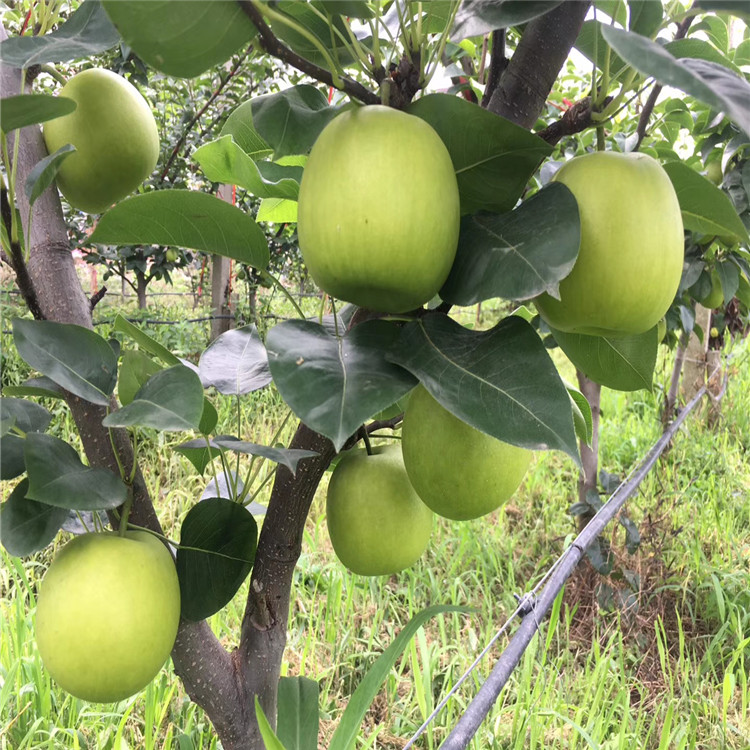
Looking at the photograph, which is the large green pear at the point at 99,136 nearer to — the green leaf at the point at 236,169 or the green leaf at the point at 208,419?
the green leaf at the point at 236,169

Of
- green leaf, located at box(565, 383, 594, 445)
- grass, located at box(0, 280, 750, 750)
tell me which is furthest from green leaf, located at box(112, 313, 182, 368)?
grass, located at box(0, 280, 750, 750)

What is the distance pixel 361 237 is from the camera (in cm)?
34

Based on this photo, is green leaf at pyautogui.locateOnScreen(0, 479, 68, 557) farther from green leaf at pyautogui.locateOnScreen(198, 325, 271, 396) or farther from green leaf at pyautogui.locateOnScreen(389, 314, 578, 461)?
green leaf at pyautogui.locateOnScreen(389, 314, 578, 461)

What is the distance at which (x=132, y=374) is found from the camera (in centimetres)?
46

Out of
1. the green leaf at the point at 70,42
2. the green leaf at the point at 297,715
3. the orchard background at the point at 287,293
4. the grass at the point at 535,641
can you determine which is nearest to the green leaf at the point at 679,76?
the orchard background at the point at 287,293

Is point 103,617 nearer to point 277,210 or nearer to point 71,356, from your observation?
point 71,356

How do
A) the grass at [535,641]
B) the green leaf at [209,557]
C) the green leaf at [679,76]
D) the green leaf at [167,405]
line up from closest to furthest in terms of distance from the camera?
1. the green leaf at [679,76]
2. the green leaf at [167,405]
3. the green leaf at [209,557]
4. the grass at [535,641]

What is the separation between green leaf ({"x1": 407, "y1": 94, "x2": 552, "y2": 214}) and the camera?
381 millimetres

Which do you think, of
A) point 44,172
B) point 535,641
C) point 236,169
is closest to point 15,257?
point 44,172

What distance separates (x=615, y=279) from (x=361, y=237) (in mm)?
145

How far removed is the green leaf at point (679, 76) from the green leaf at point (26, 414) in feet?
1.37

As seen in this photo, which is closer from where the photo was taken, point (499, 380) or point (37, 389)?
point (499, 380)

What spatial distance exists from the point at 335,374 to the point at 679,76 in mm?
205

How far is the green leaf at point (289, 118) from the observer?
0.46m
